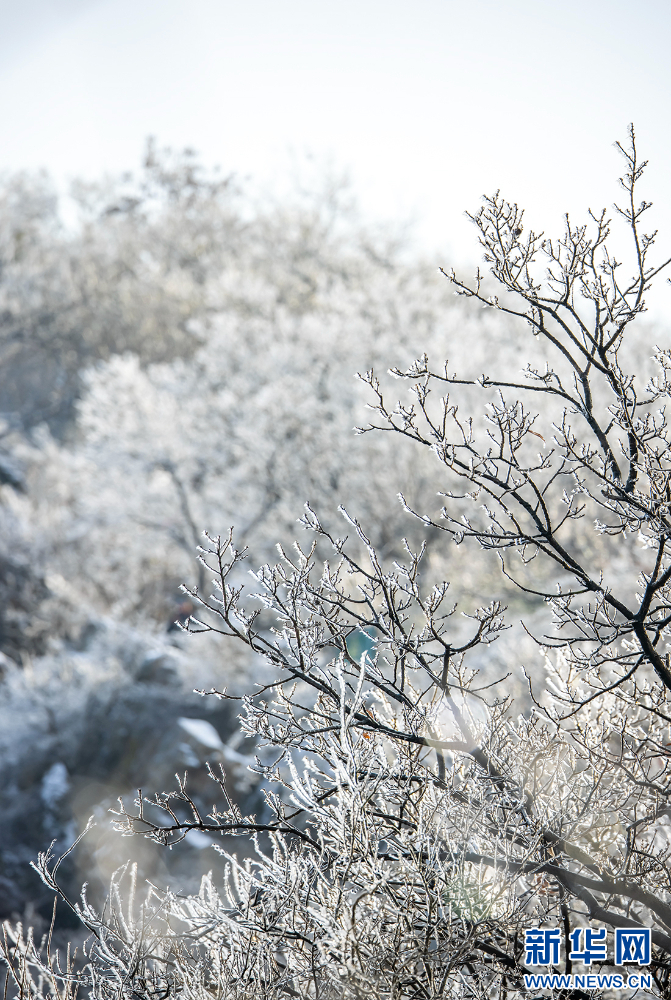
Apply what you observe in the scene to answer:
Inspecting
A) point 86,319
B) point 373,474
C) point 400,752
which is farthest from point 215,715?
point 86,319

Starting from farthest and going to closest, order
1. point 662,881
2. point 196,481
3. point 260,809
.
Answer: point 196,481 → point 260,809 → point 662,881

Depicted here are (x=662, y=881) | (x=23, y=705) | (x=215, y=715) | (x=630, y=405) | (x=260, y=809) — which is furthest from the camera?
(x=23, y=705)

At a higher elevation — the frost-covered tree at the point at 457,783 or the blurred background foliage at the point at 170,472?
the blurred background foliage at the point at 170,472

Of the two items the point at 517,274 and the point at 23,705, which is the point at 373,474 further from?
the point at 517,274

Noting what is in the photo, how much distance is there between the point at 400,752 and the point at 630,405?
2018 millimetres

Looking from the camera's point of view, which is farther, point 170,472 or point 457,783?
point 170,472

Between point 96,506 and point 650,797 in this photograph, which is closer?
point 650,797

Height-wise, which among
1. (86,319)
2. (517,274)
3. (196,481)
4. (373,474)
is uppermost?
(86,319)

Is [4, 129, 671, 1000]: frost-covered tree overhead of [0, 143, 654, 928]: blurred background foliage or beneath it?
beneath

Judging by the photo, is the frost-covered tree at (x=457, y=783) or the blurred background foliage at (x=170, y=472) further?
the blurred background foliage at (x=170, y=472)

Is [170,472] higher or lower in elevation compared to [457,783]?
higher

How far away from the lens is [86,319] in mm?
28812

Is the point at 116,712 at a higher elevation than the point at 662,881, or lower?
higher

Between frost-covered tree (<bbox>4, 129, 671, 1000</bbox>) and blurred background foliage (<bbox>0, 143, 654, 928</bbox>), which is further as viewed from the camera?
blurred background foliage (<bbox>0, 143, 654, 928</bbox>)
